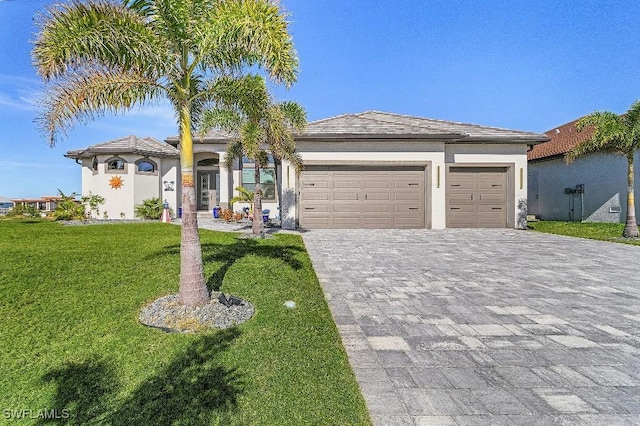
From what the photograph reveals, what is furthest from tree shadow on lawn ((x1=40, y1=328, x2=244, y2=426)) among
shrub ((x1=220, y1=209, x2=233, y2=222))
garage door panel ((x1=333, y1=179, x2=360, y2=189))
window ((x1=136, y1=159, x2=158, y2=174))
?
window ((x1=136, y1=159, x2=158, y2=174))

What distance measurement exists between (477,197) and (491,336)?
1235 centimetres

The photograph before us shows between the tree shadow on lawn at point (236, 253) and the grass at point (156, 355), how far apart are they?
269 millimetres

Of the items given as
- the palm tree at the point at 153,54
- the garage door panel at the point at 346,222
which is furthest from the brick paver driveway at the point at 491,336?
the garage door panel at the point at 346,222

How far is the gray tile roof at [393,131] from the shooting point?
1357cm

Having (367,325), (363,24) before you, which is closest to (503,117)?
(363,24)

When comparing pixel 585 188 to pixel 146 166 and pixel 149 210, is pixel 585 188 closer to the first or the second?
pixel 149 210

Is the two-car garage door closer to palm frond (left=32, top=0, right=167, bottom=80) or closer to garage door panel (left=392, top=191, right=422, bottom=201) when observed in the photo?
garage door panel (left=392, top=191, right=422, bottom=201)

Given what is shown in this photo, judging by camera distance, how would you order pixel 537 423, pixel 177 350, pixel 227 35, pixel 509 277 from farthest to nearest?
pixel 509 277 → pixel 227 35 → pixel 177 350 → pixel 537 423

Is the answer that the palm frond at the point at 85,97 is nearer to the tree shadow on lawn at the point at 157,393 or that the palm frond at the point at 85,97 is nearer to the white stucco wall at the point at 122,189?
the tree shadow on lawn at the point at 157,393

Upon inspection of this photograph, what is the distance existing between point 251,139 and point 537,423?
304 inches

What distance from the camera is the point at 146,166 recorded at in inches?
678

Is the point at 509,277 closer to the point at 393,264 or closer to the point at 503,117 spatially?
the point at 393,264

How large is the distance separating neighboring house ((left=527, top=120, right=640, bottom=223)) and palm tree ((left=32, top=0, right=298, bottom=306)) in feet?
51.6

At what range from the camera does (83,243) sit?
8.66 metres
